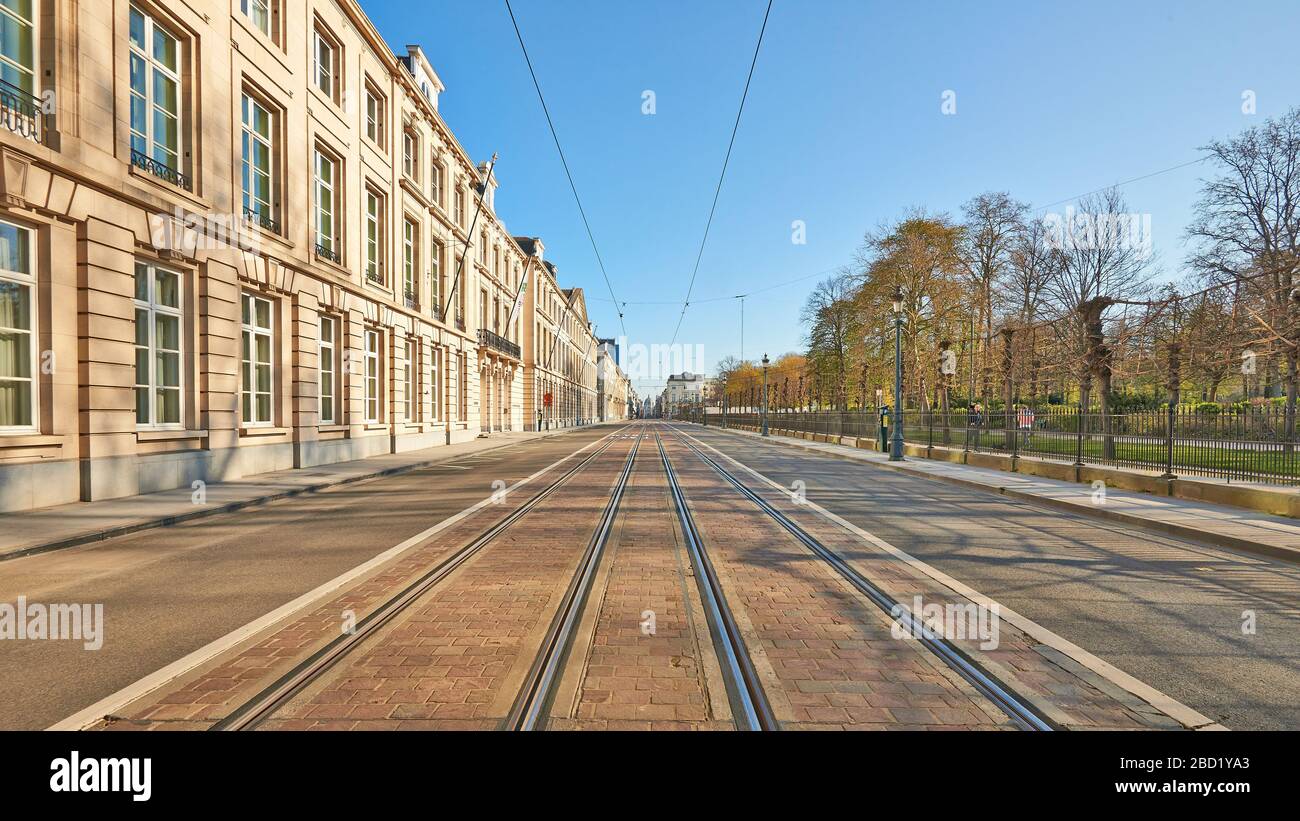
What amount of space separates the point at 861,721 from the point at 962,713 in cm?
58

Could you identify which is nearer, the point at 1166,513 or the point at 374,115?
the point at 1166,513

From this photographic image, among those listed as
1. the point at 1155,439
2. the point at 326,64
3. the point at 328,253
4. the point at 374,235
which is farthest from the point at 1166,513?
the point at 326,64

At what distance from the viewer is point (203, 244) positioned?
44.2ft

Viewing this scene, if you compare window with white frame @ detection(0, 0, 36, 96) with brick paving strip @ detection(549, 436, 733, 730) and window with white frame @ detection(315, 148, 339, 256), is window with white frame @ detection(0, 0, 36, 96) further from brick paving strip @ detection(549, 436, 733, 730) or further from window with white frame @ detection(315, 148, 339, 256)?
brick paving strip @ detection(549, 436, 733, 730)

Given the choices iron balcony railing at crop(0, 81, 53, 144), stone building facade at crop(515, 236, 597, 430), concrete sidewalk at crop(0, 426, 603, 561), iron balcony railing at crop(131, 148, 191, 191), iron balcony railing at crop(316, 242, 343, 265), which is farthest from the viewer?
stone building facade at crop(515, 236, 597, 430)

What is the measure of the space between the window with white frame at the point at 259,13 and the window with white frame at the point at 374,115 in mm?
5833

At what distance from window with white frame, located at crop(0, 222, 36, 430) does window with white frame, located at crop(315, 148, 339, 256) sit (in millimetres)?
9724

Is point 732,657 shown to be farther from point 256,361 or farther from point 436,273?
point 436,273

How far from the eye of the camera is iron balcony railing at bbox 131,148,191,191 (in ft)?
39.5

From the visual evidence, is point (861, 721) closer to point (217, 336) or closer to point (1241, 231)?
point (217, 336)

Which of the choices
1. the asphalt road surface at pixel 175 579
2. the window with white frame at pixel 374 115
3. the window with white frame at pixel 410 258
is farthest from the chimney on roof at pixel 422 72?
the asphalt road surface at pixel 175 579

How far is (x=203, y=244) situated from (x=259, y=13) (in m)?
7.95

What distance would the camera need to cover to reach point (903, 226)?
40.2 m

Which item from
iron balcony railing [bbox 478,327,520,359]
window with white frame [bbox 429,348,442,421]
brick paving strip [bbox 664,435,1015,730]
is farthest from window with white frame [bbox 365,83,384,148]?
brick paving strip [bbox 664,435,1015,730]
